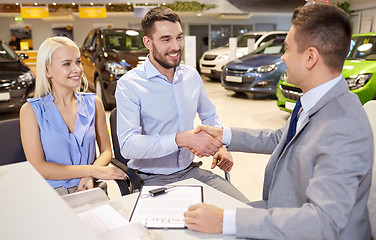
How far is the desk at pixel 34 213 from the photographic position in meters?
0.67

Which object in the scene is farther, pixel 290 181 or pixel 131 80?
pixel 131 80

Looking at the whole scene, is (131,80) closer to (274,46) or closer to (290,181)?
(290,181)

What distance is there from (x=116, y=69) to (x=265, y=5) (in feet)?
33.4

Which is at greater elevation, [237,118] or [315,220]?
[315,220]

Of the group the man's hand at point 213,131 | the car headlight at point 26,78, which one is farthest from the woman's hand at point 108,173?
the car headlight at point 26,78

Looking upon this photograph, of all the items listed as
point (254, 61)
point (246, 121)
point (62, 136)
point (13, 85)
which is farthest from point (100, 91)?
point (62, 136)

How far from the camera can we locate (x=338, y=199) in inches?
39.7

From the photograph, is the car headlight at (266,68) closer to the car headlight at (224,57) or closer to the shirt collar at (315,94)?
the car headlight at (224,57)

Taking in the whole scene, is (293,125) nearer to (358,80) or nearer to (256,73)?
(358,80)

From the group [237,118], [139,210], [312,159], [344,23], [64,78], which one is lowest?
[237,118]

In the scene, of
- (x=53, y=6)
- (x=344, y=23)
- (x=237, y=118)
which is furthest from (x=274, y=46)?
(x=53, y=6)

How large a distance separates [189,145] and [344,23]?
97 centimetres

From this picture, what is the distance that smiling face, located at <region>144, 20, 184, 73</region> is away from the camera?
2.07 metres

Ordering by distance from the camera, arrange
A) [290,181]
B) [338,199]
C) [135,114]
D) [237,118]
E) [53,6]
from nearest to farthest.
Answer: [338,199], [290,181], [135,114], [237,118], [53,6]
